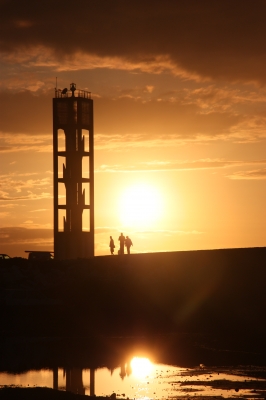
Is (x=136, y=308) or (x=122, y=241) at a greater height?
(x=122, y=241)

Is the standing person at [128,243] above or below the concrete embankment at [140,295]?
above

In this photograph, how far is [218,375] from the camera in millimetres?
32156

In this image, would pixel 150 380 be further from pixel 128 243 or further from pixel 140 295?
pixel 128 243

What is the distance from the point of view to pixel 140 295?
52500 millimetres

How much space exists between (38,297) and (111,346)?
11964 mm

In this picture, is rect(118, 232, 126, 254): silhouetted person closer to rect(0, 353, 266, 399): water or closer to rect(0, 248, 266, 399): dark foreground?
rect(0, 248, 266, 399): dark foreground

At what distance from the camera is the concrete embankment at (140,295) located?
47.3 metres

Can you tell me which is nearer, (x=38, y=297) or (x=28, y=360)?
(x=28, y=360)

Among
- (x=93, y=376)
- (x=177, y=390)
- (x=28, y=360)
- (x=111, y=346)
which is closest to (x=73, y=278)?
(x=111, y=346)

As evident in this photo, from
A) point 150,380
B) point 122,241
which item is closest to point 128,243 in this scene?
point 122,241

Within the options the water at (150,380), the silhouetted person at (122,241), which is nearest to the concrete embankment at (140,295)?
the silhouetted person at (122,241)

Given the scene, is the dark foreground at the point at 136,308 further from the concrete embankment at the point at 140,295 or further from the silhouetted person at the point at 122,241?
the silhouetted person at the point at 122,241

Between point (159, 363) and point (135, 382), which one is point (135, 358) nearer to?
point (159, 363)

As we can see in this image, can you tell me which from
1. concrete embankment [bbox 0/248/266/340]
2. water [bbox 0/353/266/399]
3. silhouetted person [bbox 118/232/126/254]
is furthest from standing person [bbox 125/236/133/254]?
water [bbox 0/353/266/399]
